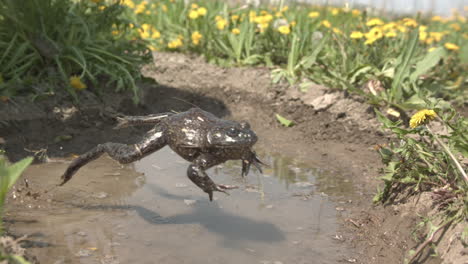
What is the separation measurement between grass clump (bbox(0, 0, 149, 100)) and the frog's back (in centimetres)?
212

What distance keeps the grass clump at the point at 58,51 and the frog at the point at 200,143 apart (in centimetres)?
201

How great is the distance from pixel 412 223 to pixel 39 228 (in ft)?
7.21

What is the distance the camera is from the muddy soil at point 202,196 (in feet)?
9.70

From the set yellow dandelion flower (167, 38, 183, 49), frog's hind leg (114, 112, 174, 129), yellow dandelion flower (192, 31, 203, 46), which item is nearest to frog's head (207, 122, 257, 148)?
frog's hind leg (114, 112, 174, 129)

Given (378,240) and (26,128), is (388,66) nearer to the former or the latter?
(378,240)

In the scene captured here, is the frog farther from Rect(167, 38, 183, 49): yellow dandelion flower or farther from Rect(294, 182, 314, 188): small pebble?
Rect(167, 38, 183, 49): yellow dandelion flower

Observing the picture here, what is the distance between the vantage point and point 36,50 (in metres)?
4.74

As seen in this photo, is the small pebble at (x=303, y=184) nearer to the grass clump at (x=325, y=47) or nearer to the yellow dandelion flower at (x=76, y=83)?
the grass clump at (x=325, y=47)

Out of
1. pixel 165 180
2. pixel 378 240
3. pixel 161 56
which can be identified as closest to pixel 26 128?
pixel 165 180

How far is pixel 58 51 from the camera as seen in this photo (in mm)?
4754

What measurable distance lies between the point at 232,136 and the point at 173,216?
1.05 meters

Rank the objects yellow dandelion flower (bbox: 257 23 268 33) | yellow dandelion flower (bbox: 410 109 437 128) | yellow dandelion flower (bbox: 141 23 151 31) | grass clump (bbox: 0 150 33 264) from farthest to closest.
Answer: yellow dandelion flower (bbox: 141 23 151 31) < yellow dandelion flower (bbox: 257 23 268 33) < yellow dandelion flower (bbox: 410 109 437 128) < grass clump (bbox: 0 150 33 264)

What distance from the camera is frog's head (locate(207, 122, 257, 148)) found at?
2514 mm

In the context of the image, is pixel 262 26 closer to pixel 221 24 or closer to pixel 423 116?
pixel 221 24
